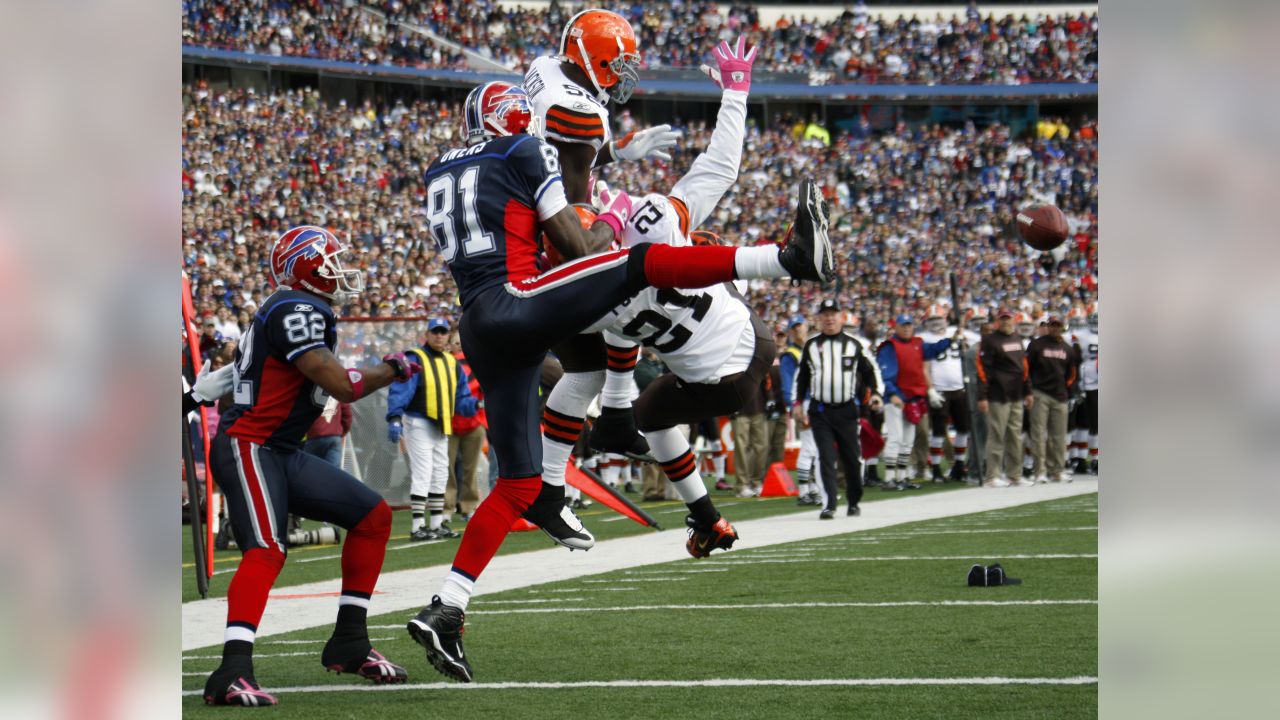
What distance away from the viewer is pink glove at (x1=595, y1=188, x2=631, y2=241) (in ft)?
19.7

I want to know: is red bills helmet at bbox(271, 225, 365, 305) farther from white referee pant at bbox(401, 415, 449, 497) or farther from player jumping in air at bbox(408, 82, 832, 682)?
white referee pant at bbox(401, 415, 449, 497)

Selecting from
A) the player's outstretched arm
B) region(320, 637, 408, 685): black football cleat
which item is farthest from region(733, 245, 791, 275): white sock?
region(320, 637, 408, 685): black football cleat

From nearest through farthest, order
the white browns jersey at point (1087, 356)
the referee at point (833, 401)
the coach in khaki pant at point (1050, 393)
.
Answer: the referee at point (833, 401)
the coach in khaki pant at point (1050, 393)
the white browns jersey at point (1087, 356)

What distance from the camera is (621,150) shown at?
6.43 metres

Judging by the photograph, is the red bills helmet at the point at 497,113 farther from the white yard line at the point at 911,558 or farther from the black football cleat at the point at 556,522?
the white yard line at the point at 911,558

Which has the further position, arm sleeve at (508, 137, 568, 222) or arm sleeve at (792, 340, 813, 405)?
arm sleeve at (792, 340, 813, 405)

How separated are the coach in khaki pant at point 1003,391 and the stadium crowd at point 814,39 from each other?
22185mm

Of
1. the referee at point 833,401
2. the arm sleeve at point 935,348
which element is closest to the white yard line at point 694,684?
the referee at point 833,401

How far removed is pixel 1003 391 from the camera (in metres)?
17.5

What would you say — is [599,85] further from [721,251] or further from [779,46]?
[779,46]

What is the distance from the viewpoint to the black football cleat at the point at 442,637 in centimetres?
519

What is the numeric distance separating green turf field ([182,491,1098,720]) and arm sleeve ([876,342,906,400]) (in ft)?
26.3
